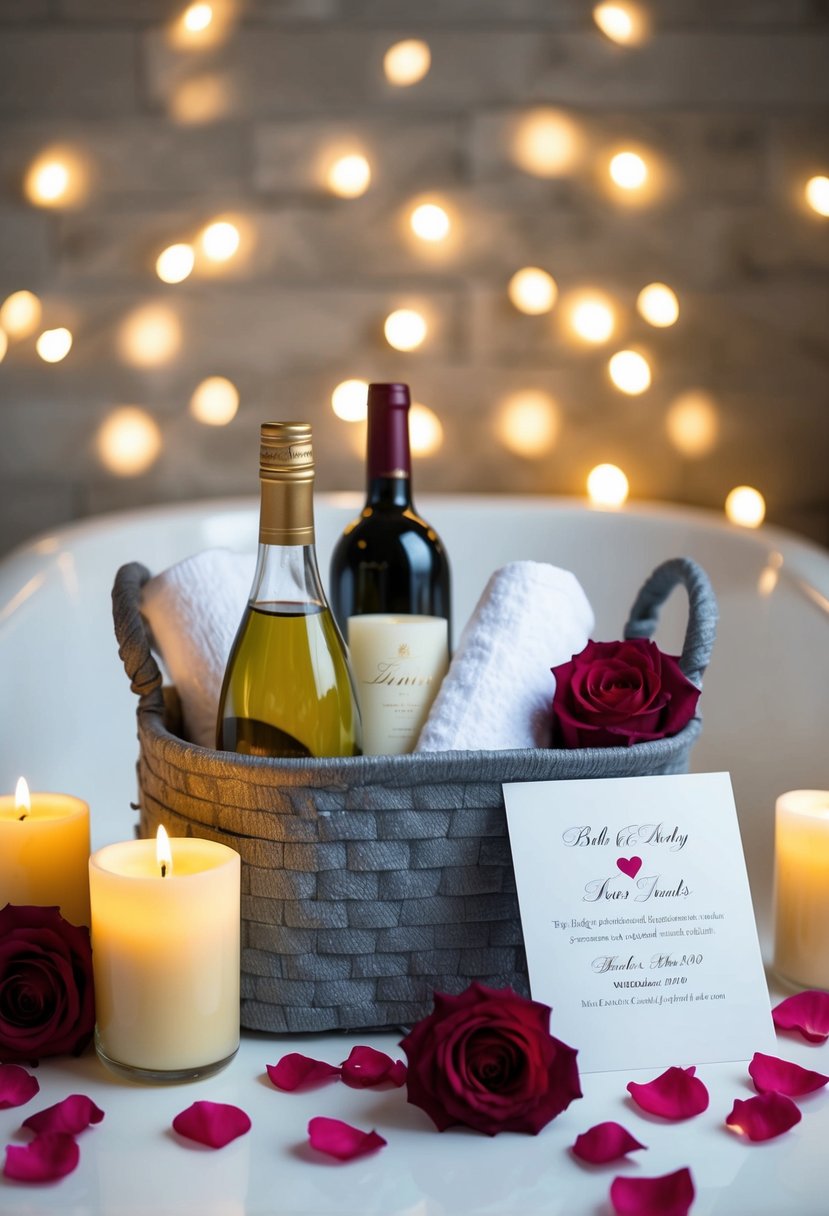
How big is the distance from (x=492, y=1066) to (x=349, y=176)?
4.64ft

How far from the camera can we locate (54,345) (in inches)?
72.1

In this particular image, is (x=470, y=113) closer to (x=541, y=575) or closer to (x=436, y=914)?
(x=541, y=575)

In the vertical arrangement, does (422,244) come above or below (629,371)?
above

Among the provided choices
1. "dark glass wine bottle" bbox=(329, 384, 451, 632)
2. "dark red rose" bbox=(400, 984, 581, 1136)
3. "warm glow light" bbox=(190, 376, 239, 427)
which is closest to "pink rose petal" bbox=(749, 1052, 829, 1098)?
"dark red rose" bbox=(400, 984, 581, 1136)

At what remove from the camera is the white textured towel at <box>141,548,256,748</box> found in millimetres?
911

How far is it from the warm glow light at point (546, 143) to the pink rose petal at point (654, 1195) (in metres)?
1.48

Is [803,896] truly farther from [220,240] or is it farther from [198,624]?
[220,240]

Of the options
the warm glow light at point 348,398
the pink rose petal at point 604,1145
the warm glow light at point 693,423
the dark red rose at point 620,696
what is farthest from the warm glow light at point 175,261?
the pink rose petal at point 604,1145

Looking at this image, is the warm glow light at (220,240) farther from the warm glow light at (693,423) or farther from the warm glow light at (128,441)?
the warm glow light at (693,423)

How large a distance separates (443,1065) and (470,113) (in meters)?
1.46

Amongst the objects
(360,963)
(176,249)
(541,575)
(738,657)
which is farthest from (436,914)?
(176,249)

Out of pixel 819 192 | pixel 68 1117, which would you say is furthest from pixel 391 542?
pixel 819 192

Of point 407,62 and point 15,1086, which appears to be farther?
point 407,62

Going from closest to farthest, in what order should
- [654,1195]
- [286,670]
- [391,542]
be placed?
[654,1195]
[286,670]
[391,542]
